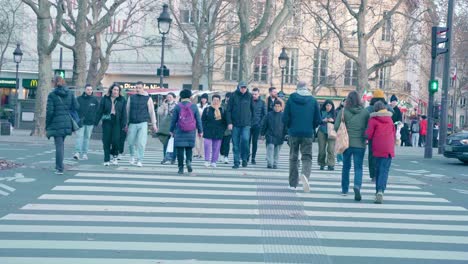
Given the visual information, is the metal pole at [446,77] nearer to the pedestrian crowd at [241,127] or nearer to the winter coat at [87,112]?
the pedestrian crowd at [241,127]

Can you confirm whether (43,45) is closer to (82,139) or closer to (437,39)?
(82,139)

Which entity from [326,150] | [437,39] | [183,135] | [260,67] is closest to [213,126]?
[183,135]

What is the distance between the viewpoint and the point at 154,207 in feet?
36.2

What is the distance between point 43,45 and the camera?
30312 millimetres

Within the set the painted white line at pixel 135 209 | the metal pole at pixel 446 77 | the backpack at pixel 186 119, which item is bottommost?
the painted white line at pixel 135 209

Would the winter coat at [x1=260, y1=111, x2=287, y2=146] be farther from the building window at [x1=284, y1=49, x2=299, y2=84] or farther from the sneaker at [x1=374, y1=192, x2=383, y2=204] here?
the building window at [x1=284, y1=49, x2=299, y2=84]

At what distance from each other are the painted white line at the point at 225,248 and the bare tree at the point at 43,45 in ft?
71.6

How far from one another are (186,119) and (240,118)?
2144 mm

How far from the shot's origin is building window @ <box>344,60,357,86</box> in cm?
5988

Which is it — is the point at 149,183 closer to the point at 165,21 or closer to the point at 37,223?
the point at 37,223

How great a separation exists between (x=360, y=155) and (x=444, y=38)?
13.9m

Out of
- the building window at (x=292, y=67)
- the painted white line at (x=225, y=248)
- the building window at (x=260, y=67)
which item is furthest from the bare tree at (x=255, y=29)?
the building window at (x=292, y=67)

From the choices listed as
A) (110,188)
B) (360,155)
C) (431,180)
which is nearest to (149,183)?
(110,188)

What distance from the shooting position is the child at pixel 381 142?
12328mm
